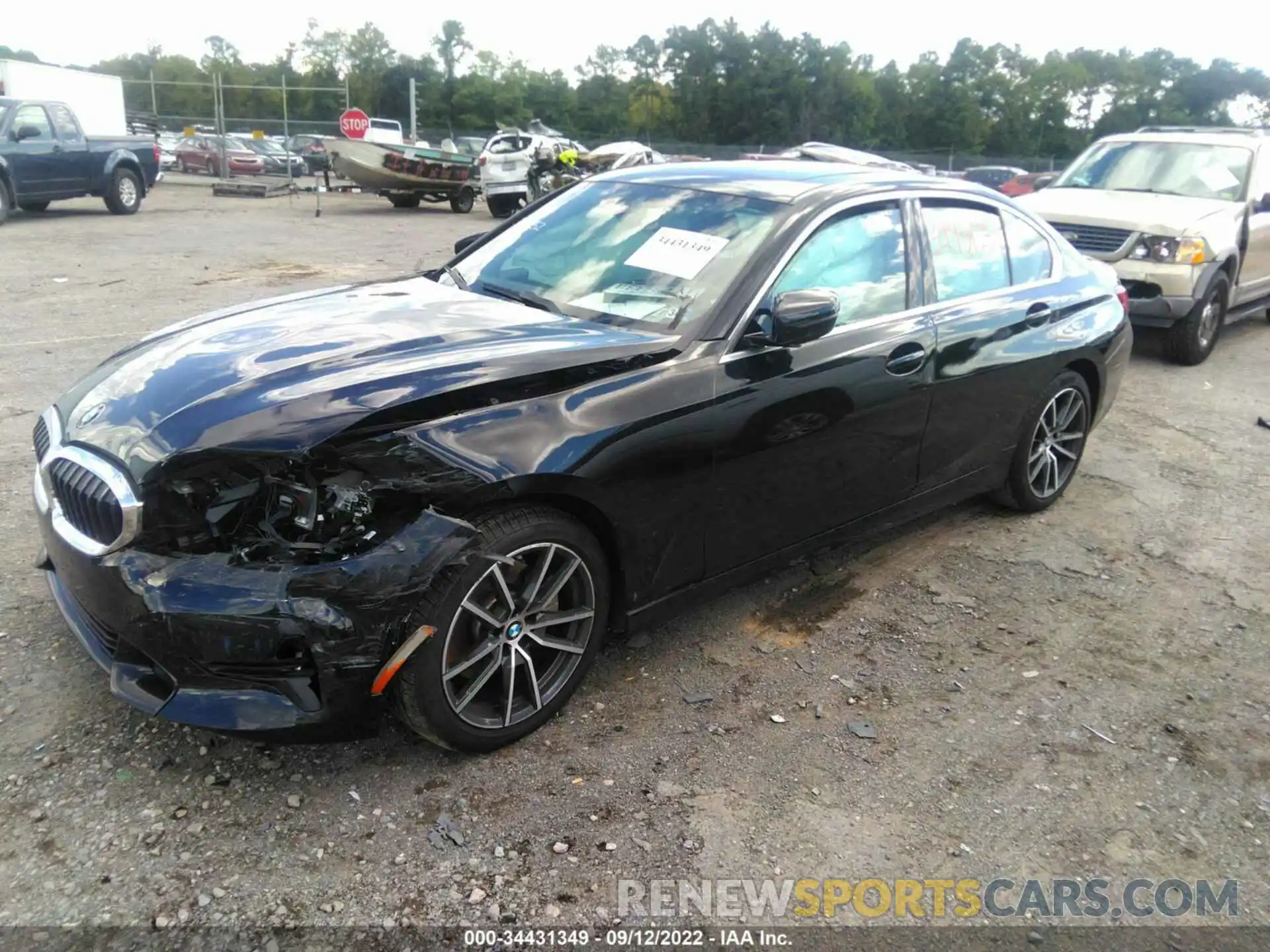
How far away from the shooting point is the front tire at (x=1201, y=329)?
8078 mm

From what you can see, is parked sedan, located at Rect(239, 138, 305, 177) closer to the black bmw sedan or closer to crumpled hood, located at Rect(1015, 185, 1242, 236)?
crumpled hood, located at Rect(1015, 185, 1242, 236)

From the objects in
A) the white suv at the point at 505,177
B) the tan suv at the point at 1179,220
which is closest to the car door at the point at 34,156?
the white suv at the point at 505,177

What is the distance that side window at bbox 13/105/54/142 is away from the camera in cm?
1475

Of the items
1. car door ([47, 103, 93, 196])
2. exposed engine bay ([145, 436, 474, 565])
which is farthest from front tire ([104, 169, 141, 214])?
exposed engine bay ([145, 436, 474, 565])

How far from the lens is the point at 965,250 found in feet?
13.8

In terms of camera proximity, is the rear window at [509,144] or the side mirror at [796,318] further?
the rear window at [509,144]

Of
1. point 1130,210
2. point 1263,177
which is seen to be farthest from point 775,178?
point 1263,177

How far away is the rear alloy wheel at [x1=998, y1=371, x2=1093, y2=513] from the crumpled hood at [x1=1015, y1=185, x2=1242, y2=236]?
3.83 metres

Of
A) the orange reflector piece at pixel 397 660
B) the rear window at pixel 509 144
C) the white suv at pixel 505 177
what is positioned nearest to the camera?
the orange reflector piece at pixel 397 660

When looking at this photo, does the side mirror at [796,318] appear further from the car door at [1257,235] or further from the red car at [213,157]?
the red car at [213,157]

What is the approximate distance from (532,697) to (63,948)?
1.32 meters

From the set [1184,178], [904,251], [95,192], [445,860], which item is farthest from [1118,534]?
[95,192]

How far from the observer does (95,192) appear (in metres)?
16.6

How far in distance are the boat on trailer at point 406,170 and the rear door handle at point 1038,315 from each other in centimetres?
1841
